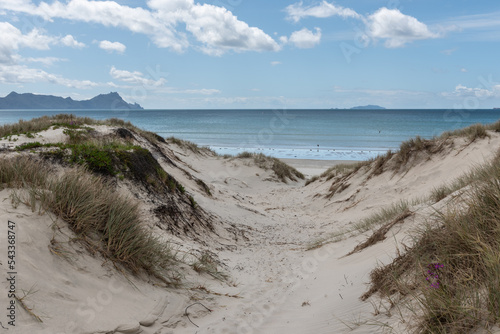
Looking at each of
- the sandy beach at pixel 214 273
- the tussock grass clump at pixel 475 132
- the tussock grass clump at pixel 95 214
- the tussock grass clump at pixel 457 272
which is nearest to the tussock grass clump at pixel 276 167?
the sandy beach at pixel 214 273

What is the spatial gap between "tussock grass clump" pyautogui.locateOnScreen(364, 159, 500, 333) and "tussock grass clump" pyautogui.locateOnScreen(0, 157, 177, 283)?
2896mm

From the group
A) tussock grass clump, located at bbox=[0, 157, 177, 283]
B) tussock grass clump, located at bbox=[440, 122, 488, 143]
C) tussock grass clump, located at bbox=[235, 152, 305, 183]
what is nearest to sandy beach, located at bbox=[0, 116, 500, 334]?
tussock grass clump, located at bbox=[0, 157, 177, 283]

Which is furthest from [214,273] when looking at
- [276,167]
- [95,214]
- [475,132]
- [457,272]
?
[276,167]

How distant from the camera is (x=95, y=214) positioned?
4879 millimetres

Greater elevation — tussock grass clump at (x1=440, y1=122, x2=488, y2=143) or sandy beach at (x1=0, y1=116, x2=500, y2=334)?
tussock grass clump at (x1=440, y1=122, x2=488, y2=143)

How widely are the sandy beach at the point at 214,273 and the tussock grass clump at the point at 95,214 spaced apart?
124 mm

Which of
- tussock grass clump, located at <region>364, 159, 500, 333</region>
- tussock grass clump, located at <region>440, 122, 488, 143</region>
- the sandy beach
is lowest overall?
the sandy beach

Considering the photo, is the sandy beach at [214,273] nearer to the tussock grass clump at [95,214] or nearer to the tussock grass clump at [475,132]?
the tussock grass clump at [95,214]

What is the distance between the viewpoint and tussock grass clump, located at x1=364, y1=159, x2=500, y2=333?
2.74 meters

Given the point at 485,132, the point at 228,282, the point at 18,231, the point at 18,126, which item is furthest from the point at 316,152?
the point at 18,231

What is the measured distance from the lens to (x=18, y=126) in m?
12.4

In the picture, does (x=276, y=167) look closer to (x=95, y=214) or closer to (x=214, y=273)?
(x=214, y=273)

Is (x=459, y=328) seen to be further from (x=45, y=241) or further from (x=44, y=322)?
(x=45, y=241)

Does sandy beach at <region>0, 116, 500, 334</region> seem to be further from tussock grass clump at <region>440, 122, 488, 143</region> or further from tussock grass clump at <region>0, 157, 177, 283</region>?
tussock grass clump at <region>440, 122, 488, 143</region>
